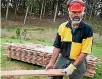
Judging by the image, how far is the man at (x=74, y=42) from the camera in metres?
4.23

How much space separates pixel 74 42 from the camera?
4.33 meters

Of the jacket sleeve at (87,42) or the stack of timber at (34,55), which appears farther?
the stack of timber at (34,55)

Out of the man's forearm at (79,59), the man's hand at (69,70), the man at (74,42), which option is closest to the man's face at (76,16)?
the man at (74,42)

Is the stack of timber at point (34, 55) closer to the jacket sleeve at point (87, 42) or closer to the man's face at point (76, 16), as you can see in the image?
the jacket sleeve at point (87, 42)

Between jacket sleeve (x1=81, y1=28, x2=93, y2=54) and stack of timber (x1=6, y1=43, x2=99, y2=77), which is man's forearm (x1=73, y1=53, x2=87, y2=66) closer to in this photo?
jacket sleeve (x1=81, y1=28, x2=93, y2=54)

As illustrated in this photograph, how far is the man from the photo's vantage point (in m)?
4.23

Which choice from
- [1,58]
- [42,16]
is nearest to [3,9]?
[42,16]

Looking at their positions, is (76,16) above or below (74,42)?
above

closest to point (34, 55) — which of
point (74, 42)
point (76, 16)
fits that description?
point (74, 42)

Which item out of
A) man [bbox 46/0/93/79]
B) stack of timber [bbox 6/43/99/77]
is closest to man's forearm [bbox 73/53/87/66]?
man [bbox 46/0/93/79]

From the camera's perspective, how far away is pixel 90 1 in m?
47.2

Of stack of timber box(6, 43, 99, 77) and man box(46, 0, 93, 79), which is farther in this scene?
stack of timber box(6, 43, 99, 77)

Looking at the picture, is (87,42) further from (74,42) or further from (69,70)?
(69,70)

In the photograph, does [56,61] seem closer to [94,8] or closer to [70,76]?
[70,76]
